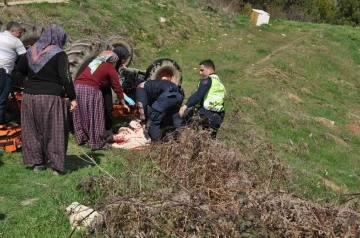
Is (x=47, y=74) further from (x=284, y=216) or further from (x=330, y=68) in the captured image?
(x=330, y=68)

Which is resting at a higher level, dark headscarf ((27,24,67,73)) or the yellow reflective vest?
dark headscarf ((27,24,67,73))

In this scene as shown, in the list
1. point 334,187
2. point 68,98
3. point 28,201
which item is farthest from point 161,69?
point 28,201

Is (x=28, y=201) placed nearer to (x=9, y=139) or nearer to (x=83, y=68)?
(x=9, y=139)

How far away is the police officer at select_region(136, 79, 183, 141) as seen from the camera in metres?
7.34

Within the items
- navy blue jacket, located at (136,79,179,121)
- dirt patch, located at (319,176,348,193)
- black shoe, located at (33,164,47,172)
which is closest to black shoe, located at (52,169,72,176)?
black shoe, located at (33,164,47,172)

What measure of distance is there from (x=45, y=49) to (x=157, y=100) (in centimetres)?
220

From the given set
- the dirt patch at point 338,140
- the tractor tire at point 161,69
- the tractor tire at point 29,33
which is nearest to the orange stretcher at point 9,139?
the tractor tire at point 29,33

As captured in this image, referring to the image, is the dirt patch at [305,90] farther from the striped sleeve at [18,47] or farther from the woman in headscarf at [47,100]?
the woman in headscarf at [47,100]

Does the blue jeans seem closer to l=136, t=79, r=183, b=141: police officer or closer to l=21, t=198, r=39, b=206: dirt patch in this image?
l=136, t=79, r=183, b=141: police officer

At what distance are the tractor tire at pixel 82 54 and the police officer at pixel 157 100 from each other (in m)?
1.06

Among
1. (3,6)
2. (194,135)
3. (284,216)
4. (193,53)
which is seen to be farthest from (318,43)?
(284,216)

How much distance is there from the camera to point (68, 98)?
5867 mm

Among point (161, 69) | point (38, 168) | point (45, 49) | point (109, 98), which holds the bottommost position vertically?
point (38, 168)

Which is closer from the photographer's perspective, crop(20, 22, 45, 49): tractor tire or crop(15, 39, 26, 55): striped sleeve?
crop(15, 39, 26, 55): striped sleeve
